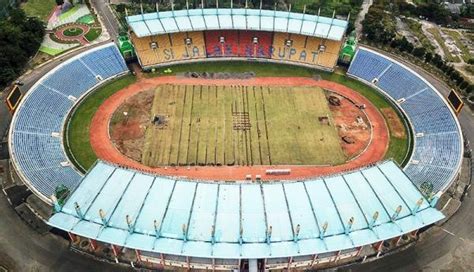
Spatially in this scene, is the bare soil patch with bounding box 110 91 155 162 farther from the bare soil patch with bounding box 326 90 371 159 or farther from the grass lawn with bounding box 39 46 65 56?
the bare soil patch with bounding box 326 90 371 159

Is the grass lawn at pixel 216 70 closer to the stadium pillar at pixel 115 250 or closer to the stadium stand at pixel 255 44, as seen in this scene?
the stadium stand at pixel 255 44

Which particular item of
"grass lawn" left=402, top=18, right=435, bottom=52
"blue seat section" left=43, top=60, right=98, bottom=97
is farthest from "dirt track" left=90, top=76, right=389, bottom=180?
"grass lawn" left=402, top=18, right=435, bottom=52

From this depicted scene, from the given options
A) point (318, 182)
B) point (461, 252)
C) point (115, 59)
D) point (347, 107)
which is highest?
point (115, 59)

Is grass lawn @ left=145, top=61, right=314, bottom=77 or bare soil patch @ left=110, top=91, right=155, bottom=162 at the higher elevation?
grass lawn @ left=145, top=61, right=314, bottom=77

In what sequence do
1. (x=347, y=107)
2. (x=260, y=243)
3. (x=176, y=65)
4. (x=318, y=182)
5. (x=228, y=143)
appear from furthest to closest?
(x=176, y=65)
(x=347, y=107)
(x=228, y=143)
(x=318, y=182)
(x=260, y=243)

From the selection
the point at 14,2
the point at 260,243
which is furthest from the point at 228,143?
the point at 14,2

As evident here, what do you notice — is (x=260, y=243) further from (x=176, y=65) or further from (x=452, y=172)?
(x=176, y=65)

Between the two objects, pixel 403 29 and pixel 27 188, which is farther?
pixel 403 29

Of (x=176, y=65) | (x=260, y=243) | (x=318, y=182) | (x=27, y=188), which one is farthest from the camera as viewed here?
(x=176, y=65)
